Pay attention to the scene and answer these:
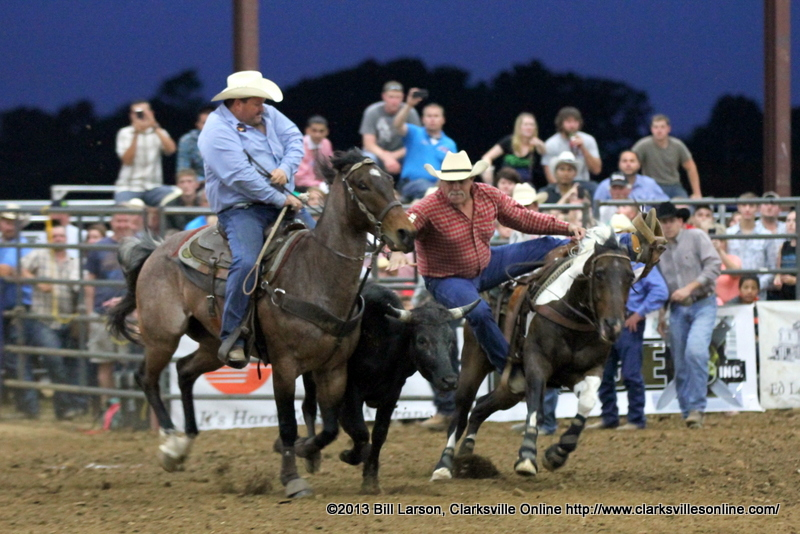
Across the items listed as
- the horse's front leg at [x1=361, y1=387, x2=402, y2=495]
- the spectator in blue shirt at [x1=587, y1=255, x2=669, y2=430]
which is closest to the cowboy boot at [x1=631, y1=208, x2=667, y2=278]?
the horse's front leg at [x1=361, y1=387, x2=402, y2=495]

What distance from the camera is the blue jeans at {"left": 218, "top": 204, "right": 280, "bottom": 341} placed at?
6.94 m

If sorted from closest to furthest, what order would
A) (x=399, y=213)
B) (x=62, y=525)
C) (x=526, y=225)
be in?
(x=62, y=525)
(x=399, y=213)
(x=526, y=225)

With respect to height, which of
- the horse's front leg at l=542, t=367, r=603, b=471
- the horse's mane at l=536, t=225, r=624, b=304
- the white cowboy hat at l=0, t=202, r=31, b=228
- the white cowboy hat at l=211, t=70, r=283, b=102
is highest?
A: the white cowboy hat at l=211, t=70, r=283, b=102

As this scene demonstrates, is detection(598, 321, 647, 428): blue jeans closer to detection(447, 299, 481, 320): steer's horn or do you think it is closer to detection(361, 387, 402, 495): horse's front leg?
detection(447, 299, 481, 320): steer's horn

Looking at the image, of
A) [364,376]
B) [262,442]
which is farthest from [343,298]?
[262,442]

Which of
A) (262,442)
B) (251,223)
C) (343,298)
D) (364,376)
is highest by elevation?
(251,223)

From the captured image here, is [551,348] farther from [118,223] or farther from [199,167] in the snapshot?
[199,167]

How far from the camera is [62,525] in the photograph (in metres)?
6.03

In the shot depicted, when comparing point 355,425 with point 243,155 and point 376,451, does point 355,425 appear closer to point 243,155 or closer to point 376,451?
point 376,451

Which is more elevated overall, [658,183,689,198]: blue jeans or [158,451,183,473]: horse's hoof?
[658,183,689,198]: blue jeans

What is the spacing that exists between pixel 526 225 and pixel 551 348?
35.0 inches

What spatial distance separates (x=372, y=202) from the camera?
661 cm

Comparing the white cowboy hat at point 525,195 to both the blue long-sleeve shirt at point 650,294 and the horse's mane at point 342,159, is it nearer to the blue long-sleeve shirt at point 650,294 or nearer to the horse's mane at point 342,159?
the blue long-sleeve shirt at point 650,294

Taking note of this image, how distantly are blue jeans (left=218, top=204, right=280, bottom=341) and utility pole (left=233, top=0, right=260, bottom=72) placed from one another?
192 inches
